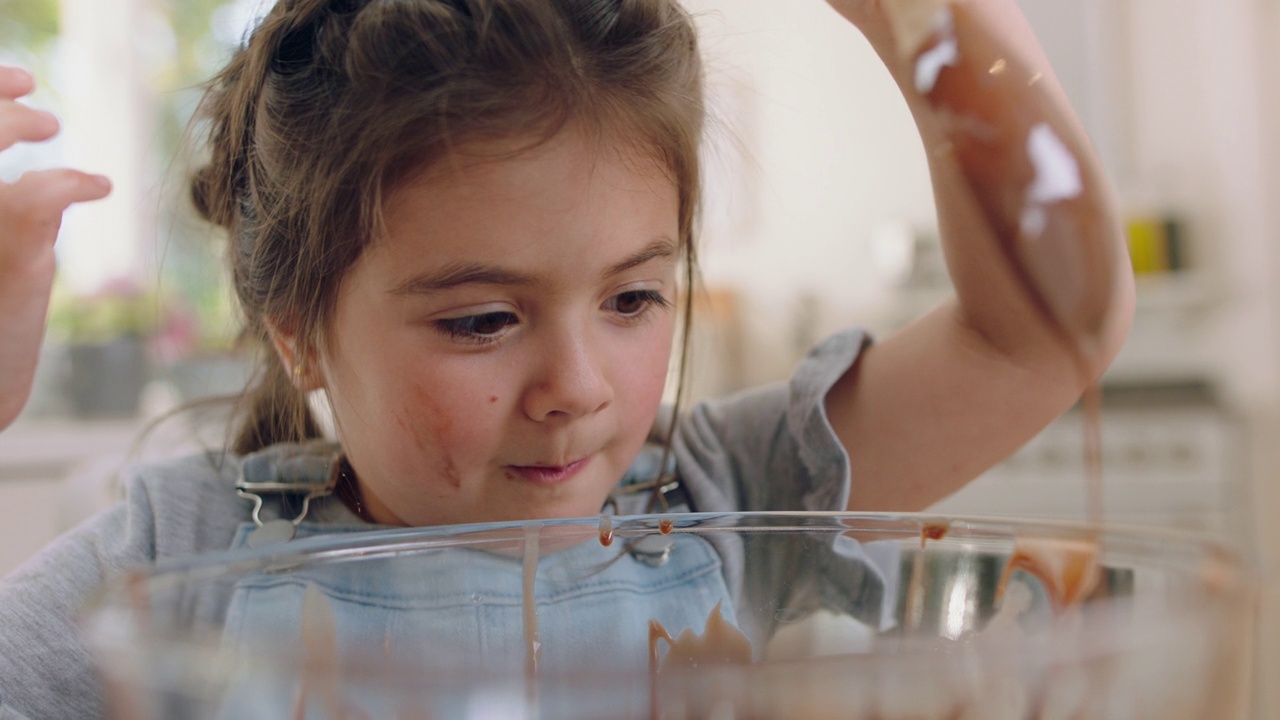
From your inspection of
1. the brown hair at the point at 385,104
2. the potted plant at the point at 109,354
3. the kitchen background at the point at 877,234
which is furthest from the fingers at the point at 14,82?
the potted plant at the point at 109,354

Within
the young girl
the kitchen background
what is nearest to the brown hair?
the young girl

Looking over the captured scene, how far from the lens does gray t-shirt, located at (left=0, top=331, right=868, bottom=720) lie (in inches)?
20.1

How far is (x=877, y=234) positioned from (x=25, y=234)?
2.08 m

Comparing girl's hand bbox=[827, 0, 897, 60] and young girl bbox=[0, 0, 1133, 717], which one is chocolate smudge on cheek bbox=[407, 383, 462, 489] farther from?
girl's hand bbox=[827, 0, 897, 60]

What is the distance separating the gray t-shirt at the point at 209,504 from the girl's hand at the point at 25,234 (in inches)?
4.0

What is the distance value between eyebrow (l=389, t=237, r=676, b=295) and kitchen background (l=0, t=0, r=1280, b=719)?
4.34 ft

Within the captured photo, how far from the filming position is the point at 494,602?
37 cm

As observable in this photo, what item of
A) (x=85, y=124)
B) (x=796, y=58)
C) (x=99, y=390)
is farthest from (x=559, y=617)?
(x=85, y=124)

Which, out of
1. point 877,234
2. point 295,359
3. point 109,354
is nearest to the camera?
point 295,359

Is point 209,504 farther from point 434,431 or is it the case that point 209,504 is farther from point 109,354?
point 109,354

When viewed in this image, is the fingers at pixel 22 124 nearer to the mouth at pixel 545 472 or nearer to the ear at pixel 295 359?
the ear at pixel 295 359

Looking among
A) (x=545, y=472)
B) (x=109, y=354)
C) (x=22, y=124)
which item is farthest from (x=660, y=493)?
(x=109, y=354)

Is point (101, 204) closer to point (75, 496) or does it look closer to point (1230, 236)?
point (75, 496)

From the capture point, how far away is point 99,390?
1.86m
